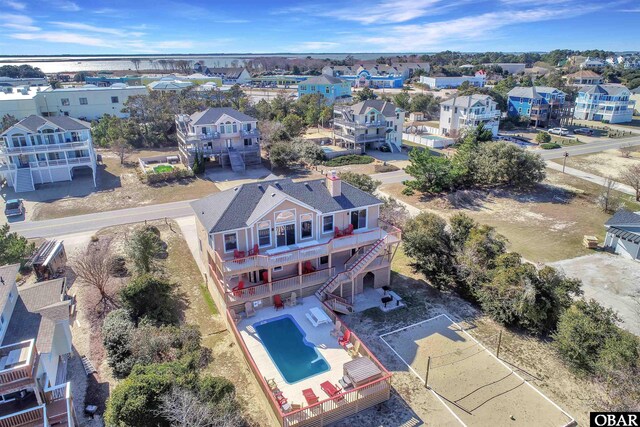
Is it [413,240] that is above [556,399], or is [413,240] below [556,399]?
above

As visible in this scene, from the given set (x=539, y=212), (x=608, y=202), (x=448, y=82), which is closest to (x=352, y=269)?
(x=539, y=212)

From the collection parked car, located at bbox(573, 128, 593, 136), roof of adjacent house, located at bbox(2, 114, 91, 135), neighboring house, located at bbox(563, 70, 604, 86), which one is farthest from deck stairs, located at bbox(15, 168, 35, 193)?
neighboring house, located at bbox(563, 70, 604, 86)

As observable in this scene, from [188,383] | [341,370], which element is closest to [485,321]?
[341,370]

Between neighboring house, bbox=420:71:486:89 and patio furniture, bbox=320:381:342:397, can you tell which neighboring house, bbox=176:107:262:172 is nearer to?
patio furniture, bbox=320:381:342:397

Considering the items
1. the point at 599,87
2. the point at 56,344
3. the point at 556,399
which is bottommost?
the point at 556,399

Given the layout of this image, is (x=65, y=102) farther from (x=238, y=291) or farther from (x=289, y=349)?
(x=289, y=349)

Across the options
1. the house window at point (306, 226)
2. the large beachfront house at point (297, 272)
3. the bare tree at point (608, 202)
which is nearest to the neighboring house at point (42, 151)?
the large beachfront house at point (297, 272)

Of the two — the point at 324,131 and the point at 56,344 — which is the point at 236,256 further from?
the point at 324,131
